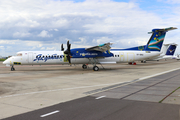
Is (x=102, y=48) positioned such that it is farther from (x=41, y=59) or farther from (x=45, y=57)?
(x=41, y=59)

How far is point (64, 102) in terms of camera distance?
7641 millimetres

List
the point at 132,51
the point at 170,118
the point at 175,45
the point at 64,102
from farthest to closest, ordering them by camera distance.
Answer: the point at 175,45 → the point at 132,51 → the point at 64,102 → the point at 170,118

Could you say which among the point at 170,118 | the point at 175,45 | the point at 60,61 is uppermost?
the point at 175,45

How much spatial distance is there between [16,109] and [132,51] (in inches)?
963

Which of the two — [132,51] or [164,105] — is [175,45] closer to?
[132,51]

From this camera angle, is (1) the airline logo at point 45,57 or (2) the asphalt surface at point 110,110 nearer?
(2) the asphalt surface at point 110,110

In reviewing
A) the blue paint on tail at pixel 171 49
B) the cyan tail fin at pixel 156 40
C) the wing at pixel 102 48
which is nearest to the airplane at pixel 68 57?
the wing at pixel 102 48

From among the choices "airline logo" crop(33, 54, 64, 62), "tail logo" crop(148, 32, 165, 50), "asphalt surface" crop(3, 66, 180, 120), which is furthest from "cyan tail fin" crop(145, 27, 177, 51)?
"asphalt surface" crop(3, 66, 180, 120)

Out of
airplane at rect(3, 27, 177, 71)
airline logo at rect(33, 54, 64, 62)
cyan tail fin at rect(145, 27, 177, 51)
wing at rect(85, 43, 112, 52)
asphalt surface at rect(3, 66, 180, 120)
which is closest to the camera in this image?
asphalt surface at rect(3, 66, 180, 120)

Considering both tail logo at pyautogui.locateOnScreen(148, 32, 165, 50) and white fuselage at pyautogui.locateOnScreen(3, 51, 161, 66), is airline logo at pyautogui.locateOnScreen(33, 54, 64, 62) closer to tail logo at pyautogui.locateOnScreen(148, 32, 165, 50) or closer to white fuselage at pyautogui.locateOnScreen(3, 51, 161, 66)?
white fuselage at pyautogui.locateOnScreen(3, 51, 161, 66)

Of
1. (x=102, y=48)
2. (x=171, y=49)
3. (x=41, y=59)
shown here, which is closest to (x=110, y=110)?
(x=102, y=48)

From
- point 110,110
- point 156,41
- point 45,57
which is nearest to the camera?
point 110,110

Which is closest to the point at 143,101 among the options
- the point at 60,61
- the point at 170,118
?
the point at 170,118

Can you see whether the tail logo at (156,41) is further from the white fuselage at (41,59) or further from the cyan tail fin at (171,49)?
the cyan tail fin at (171,49)
